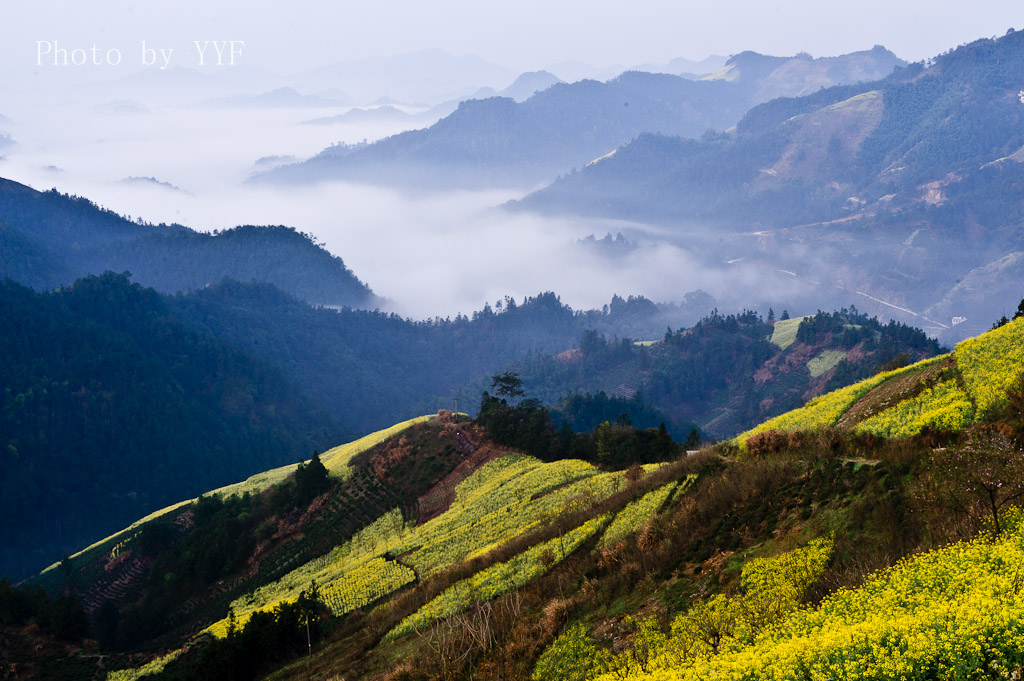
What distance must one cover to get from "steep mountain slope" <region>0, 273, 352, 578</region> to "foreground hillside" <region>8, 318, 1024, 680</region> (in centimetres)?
10044

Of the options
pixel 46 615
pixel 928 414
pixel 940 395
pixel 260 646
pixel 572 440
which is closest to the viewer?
pixel 928 414

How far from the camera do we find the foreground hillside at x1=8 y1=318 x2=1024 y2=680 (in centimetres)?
1441

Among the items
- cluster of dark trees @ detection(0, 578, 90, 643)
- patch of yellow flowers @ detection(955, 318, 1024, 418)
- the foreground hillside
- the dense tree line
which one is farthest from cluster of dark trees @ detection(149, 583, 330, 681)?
the dense tree line

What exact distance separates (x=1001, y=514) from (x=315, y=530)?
6788 centimetres

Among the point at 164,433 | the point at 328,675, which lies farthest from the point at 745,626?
the point at 164,433

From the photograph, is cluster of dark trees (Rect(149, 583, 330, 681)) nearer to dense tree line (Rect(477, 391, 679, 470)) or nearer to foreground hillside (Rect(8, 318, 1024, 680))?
foreground hillside (Rect(8, 318, 1024, 680))

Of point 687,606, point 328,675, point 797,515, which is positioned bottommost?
point 328,675

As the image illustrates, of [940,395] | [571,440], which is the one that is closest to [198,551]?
[571,440]

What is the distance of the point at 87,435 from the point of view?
162625mm

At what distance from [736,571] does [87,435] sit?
171 m

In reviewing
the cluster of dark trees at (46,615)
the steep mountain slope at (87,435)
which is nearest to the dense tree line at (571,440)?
the cluster of dark trees at (46,615)

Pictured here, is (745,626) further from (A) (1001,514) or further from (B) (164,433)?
(B) (164,433)

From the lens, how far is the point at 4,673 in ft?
165

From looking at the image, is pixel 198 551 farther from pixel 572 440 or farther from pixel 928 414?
pixel 928 414
